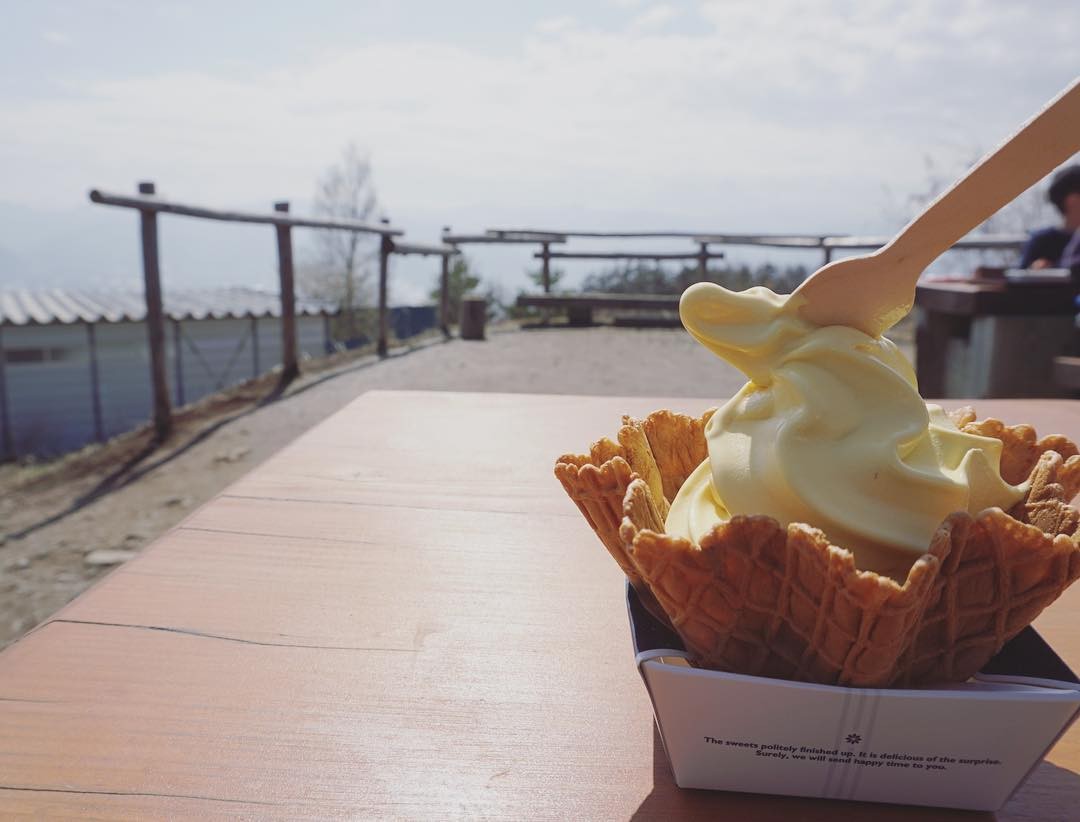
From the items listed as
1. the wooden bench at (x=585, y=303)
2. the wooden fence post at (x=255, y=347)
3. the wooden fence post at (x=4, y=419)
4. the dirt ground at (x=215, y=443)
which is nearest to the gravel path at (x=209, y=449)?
the dirt ground at (x=215, y=443)

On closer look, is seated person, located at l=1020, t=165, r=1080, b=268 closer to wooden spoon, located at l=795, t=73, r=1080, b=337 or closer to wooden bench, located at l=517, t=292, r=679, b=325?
wooden spoon, located at l=795, t=73, r=1080, b=337

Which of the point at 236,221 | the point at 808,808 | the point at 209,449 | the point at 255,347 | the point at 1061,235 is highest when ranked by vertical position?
the point at 236,221

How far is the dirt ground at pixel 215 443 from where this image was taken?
381cm

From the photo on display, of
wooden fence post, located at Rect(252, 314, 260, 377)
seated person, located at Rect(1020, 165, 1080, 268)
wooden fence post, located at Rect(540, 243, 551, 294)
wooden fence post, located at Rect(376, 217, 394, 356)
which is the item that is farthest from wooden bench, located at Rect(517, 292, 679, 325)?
seated person, located at Rect(1020, 165, 1080, 268)

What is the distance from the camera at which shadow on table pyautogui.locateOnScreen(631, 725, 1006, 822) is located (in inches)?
25.4

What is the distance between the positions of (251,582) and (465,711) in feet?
1.31

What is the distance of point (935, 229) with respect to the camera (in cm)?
66

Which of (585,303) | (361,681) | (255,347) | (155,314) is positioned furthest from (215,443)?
(255,347)

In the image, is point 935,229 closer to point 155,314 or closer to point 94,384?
point 155,314

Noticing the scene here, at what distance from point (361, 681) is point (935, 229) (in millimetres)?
645

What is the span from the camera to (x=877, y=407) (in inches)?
29.3

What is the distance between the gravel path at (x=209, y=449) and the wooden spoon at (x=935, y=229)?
1.43 meters

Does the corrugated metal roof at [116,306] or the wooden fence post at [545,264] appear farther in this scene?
the wooden fence post at [545,264]

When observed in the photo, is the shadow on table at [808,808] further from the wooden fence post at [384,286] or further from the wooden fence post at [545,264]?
the wooden fence post at [545,264]
